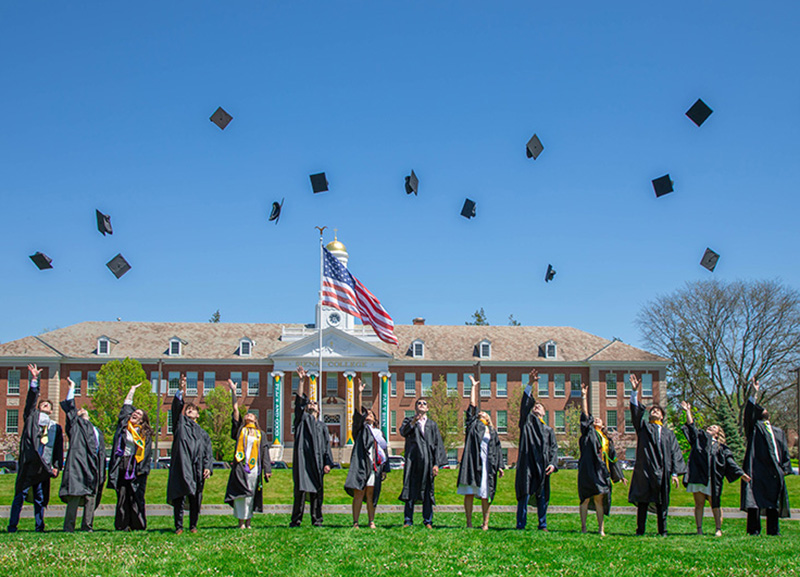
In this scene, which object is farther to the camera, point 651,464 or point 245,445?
point 245,445

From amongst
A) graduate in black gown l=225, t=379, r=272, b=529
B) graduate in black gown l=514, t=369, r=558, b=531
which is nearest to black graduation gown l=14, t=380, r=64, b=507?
graduate in black gown l=225, t=379, r=272, b=529

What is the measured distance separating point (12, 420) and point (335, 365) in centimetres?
2197

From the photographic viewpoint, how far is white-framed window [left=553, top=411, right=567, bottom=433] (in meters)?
57.7

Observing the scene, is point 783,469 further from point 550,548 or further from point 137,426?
point 137,426

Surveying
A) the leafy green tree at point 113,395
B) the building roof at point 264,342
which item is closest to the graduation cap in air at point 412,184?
the leafy green tree at point 113,395

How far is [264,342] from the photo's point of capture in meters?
60.0

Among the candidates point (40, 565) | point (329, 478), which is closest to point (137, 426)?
point (40, 565)

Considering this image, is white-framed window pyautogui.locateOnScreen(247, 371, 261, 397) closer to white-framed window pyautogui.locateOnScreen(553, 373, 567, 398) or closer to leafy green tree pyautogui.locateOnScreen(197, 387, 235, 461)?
leafy green tree pyautogui.locateOnScreen(197, 387, 235, 461)

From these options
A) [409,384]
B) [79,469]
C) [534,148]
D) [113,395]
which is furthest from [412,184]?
[409,384]

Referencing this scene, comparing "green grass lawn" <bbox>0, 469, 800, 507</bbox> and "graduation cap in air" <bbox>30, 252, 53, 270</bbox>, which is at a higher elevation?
"graduation cap in air" <bbox>30, 252, 53, 270</bbox>

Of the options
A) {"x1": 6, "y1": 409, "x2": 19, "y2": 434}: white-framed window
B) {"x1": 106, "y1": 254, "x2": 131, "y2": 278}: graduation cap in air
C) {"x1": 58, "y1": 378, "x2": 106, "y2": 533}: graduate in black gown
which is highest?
{"x1": 106, "y1": 254, "x2": 131, "y2": 278}: graduation cap in air

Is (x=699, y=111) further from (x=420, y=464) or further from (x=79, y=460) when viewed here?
(x=79, y=460)

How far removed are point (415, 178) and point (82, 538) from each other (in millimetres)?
10422

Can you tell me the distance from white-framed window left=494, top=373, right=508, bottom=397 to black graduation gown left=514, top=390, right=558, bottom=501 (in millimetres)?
47020
